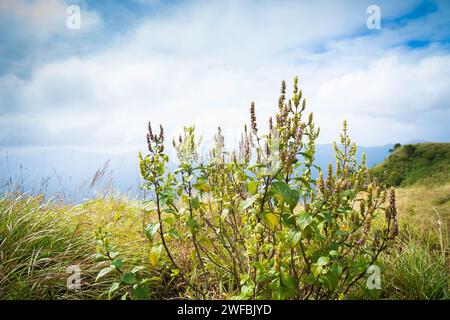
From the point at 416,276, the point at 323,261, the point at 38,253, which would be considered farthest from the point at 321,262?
the point at 38,253

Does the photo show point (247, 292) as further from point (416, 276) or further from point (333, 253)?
point (416, 276)

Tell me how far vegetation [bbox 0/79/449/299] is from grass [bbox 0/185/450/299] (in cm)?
1

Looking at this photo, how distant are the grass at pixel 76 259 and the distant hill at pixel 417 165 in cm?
551

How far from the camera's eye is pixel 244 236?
3148 millimetres

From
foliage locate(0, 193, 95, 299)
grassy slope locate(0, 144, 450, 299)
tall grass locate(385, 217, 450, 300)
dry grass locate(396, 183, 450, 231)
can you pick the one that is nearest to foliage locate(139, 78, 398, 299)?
grassy slope locate(0, 144, 450, 299)

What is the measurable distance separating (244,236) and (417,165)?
9.14m

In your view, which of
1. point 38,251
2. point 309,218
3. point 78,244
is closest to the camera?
point 309,218

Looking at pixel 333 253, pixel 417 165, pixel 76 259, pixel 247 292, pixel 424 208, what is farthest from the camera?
pixel 417 165

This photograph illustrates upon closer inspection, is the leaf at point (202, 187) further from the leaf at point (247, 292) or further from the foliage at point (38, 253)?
the foliage at point (38, 253)

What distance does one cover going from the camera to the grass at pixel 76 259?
2.97 meters
